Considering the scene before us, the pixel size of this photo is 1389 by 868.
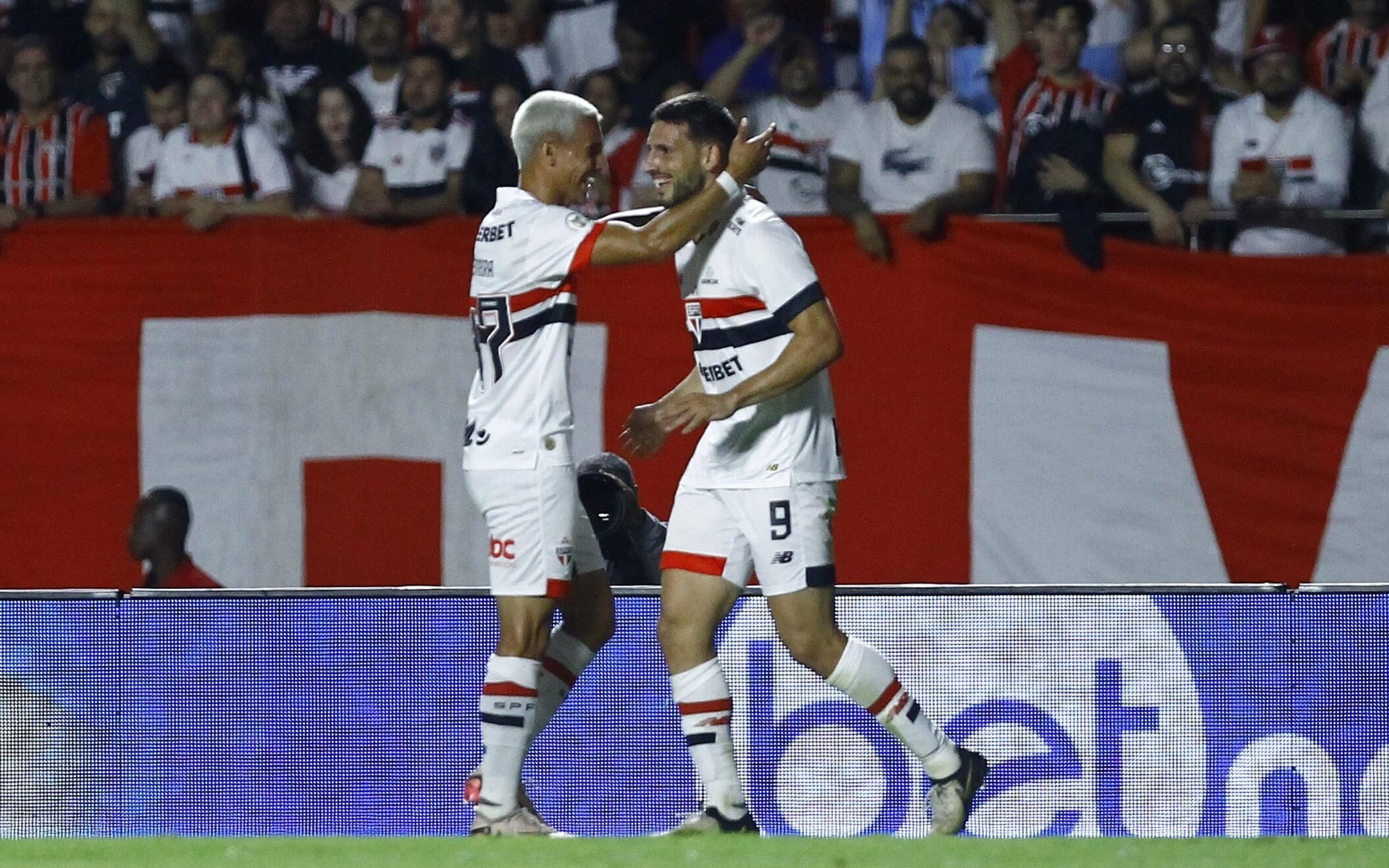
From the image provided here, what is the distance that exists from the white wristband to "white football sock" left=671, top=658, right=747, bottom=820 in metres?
1.18

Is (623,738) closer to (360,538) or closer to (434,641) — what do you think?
(434,641)

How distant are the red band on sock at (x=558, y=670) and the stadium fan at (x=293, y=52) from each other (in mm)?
5222

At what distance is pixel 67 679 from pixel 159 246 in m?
2.88

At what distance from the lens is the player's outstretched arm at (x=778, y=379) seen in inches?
199

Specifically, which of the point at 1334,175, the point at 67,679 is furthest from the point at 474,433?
the point at 1334,175

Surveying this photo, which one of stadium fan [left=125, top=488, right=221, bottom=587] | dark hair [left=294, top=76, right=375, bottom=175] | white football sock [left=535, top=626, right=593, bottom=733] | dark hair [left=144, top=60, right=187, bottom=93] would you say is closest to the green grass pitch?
white football sock [left=535, top=626, right=593, bottom=733]

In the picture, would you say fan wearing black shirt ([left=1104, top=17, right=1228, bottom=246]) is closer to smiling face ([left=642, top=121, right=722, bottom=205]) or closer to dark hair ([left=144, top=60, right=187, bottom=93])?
smiling face ([left=642, top=121, right=722, bottom=205])

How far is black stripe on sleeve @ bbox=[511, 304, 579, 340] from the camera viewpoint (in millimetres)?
5148

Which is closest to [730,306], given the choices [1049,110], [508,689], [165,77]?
[508,689]

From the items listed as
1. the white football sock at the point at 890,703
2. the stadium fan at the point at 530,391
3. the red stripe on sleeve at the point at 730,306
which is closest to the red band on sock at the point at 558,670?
the stadium fan at the point at 530,391

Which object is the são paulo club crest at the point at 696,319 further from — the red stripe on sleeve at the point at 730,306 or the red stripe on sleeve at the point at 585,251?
the red stripe on sleeve at the point at 585,251

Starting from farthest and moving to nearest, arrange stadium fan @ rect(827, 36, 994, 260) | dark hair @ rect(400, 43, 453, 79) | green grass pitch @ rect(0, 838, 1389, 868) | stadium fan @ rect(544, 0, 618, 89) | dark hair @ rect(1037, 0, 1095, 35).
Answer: stadium fan @ rect(544, 0, 618, 89) → dark hair @ rect(400, 43, 453, 79) → dark hair @ rect(1037, 0, 1095, 35) → stadium fan @ rect(827, 36, 994, 260) → green grass pitch @ rect(0, 838, 1389, 868)

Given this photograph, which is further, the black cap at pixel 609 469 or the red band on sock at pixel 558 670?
the black cap at pixel 609 469

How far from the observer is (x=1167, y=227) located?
823 cm
